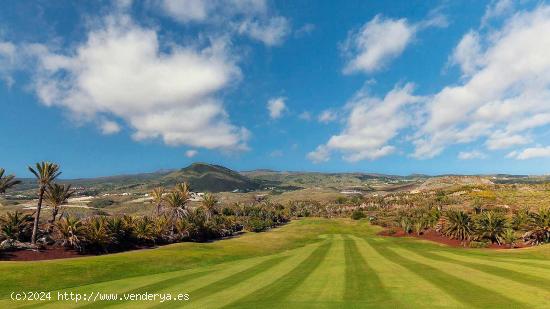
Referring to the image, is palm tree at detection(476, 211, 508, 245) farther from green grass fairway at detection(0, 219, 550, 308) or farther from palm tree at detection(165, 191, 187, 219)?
palm tree at detection(165, 191, 187, 219)

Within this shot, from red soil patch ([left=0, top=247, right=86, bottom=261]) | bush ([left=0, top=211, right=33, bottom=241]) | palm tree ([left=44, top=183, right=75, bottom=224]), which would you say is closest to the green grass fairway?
red soil patch ([left=0, top=247, right=86, bottom=261])

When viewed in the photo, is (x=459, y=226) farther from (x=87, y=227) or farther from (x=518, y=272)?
(x=87, y=227)

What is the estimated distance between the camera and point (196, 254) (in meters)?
43.5

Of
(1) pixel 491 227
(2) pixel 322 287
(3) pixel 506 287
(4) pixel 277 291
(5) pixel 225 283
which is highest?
(1) pixel 491 227

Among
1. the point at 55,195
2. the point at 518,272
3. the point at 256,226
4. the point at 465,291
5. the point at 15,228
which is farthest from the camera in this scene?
the point at 256,226

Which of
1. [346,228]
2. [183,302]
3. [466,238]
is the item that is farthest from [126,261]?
[346,228]

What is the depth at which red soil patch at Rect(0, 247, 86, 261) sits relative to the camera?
139 feet

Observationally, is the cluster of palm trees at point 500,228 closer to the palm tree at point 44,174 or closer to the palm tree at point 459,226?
the palm tree at point 459,226

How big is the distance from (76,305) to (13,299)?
5499 mm

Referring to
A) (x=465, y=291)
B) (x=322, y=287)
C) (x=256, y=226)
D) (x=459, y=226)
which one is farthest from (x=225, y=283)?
(x=256, y=226)

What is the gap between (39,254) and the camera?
148 ft

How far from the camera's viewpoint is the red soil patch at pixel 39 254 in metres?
42.5

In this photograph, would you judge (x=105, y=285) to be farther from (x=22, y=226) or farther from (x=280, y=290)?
(x=22, y=226)

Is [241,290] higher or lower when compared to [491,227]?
lower
